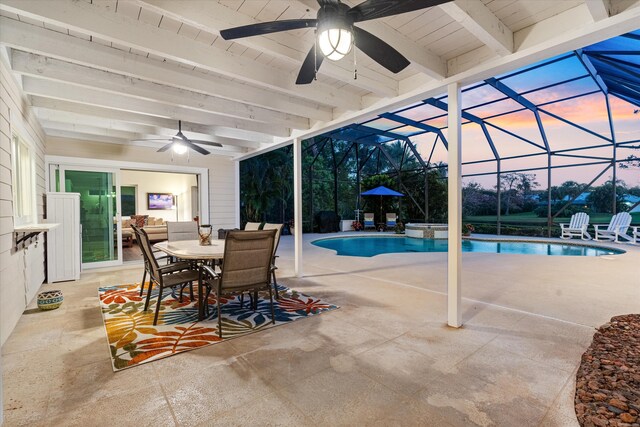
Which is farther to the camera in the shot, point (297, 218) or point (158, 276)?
point (297, 218)

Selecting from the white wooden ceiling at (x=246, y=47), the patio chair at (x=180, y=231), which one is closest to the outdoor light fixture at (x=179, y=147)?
the white wooden ceiling at (x=246, y=47)

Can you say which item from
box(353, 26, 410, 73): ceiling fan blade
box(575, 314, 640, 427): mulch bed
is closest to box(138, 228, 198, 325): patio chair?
box(353, 26, 410, 73): ceiling fan blade

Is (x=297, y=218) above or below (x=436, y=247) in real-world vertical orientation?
above

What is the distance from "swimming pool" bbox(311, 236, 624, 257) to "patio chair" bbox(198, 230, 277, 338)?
527 centimetres

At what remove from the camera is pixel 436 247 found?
931cm

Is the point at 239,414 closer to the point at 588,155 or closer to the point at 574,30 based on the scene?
the point at 574,30

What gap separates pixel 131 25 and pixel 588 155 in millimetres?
12845

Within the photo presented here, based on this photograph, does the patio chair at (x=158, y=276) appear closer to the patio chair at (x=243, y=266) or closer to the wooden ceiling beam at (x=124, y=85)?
the patio chair at (x=243, y=266)

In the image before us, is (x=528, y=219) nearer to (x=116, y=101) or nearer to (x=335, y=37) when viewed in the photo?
(x=335, y=37)

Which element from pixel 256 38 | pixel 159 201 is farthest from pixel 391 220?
pixel 256 38

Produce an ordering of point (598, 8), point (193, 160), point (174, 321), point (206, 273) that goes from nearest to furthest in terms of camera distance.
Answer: point (598, 8) → point (174, 321) → point (206, 273) → point (193, 160)

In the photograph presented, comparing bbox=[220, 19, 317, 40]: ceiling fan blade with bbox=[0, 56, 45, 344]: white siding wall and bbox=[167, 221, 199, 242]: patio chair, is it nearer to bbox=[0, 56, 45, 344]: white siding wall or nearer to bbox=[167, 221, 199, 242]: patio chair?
bbox=[0, 56, 45, 344]: white siding wall

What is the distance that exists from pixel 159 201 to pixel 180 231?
24.0ft

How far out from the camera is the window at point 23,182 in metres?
3.47
